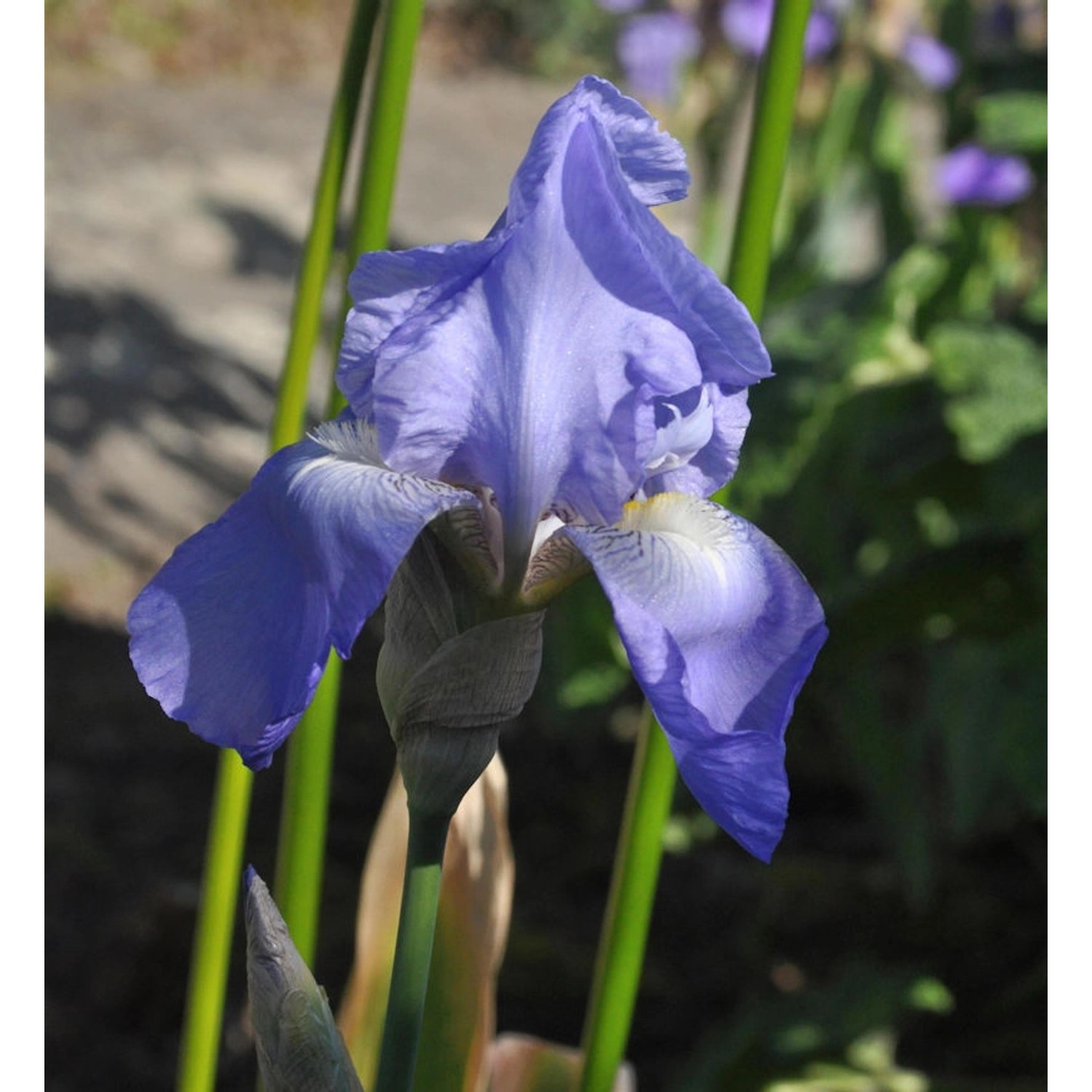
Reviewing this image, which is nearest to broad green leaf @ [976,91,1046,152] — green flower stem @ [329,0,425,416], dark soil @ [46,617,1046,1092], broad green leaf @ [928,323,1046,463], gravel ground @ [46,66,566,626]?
broad green leaf @ [928,323,1046,463]

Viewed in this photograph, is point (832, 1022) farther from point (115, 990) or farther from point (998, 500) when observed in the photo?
point (115, 990)

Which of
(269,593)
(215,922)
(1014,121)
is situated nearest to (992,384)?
(1014,121)

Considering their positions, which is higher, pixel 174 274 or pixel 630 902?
pixel 174 274

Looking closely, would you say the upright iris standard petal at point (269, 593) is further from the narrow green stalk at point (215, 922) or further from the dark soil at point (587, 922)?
the dark soil at point (587, 922)

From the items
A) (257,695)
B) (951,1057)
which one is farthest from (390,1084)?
(951,1057)

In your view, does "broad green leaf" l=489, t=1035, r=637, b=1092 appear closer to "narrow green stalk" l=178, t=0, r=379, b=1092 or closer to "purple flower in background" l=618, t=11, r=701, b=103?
"narrow green stalk" l=178, t=0, r=379, b=1092

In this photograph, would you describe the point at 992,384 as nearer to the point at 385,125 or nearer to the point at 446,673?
the point at 385,125

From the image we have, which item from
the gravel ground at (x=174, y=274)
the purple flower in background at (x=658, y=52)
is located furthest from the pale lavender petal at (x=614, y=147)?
the purple flower in background at (x=658, y=52)
